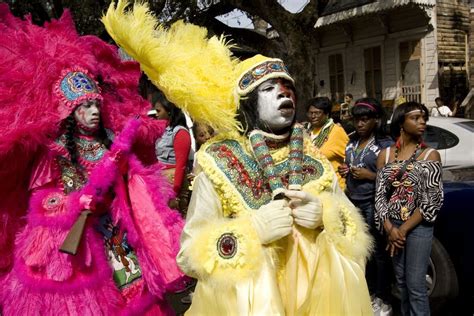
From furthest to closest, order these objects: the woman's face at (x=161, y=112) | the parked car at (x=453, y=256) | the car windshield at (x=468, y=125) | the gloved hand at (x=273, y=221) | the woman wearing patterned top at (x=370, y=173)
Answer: the car windshield at (x=468, y=125) < the woman's face at (x=161, y=112) < the woman wearing patterned top at (x=370, y=173) < the parked car at (x=453, y=256) < the gloved hand at (x=273, y=221)

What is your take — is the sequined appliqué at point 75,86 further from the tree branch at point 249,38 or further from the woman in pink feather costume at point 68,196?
the tree branch at point 249,38

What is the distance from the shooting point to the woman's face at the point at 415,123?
349cm

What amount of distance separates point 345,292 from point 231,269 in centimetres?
50

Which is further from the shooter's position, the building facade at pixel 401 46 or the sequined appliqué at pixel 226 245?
the building facade at pixel 401 46

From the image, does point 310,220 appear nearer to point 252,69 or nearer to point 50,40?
point 252,69

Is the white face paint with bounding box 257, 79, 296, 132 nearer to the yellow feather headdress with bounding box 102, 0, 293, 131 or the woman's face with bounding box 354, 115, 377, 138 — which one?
the yellow feather headdress with bounding box 102, 0, 293, 131

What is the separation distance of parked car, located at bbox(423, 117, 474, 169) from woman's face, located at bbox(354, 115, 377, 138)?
51.2 inches

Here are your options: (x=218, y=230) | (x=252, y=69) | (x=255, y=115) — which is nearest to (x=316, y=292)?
(x=218, y=230)

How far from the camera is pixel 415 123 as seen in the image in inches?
138

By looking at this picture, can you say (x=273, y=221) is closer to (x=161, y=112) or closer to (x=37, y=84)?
(x=37, y=84)

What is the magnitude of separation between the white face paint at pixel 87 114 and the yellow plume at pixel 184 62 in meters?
0.50

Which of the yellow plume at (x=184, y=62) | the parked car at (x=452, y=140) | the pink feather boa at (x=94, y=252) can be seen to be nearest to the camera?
the yellow plume at (x=184, y=62)

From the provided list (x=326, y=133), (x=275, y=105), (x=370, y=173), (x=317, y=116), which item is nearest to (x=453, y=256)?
(x=370, y=173)

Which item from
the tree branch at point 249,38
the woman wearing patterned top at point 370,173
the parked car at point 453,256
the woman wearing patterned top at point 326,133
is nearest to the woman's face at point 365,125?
the woman wearing patterned top at point 370,173
